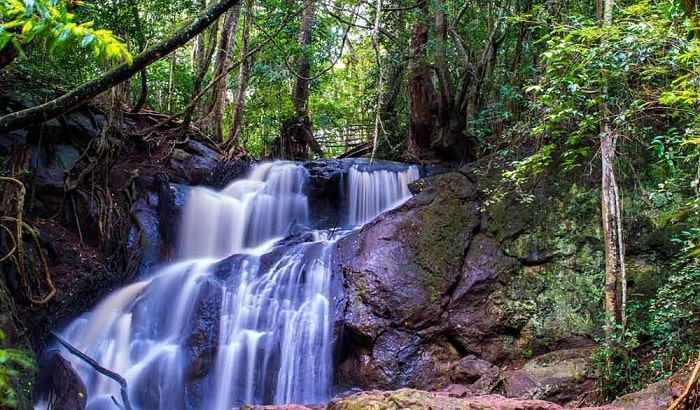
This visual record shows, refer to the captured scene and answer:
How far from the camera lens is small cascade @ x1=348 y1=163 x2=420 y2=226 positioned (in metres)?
10.4

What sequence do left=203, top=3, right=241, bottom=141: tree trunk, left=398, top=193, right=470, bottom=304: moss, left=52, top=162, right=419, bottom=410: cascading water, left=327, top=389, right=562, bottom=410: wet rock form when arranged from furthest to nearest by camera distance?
left=203, top=3, right=241, bottom=141: tree trunk < left=398, top=193, right=470, bottom=304: moss < left=52, top=162, right=419, bottom=410: cascading water < left=327, top=389, right=562, bottom=410: wet rock

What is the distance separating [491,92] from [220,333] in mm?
7306

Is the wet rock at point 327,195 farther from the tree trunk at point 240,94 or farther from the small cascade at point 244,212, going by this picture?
the tree trunk at point 240,94

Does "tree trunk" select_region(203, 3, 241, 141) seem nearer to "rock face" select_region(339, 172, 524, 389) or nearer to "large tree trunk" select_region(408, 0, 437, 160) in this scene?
"large tree trunk" select_region(408, 0, 437, 160)

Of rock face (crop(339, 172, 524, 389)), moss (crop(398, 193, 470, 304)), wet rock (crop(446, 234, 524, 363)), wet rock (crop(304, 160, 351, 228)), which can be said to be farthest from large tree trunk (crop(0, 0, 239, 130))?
wet rock (crop(304, 160, 351, 228))

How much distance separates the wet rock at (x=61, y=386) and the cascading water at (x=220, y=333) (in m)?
0.37

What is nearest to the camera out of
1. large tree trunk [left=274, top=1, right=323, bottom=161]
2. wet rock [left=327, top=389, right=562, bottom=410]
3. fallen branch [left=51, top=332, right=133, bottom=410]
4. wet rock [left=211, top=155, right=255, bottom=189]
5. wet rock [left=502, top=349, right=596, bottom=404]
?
wet rock [left=327, top=389, right=562, bottom=410]

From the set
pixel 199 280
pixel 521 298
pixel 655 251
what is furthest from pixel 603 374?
pixel 199 280

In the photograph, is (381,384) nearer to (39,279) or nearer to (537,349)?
(537,349)

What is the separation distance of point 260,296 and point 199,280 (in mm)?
1121

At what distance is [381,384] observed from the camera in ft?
21.1

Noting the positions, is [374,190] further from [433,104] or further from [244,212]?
[244,212]

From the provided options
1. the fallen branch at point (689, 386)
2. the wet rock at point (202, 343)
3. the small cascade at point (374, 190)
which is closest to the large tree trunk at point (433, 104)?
the small cascade at point (374, 190)

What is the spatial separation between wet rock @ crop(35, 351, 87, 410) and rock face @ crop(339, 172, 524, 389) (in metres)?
3.30
